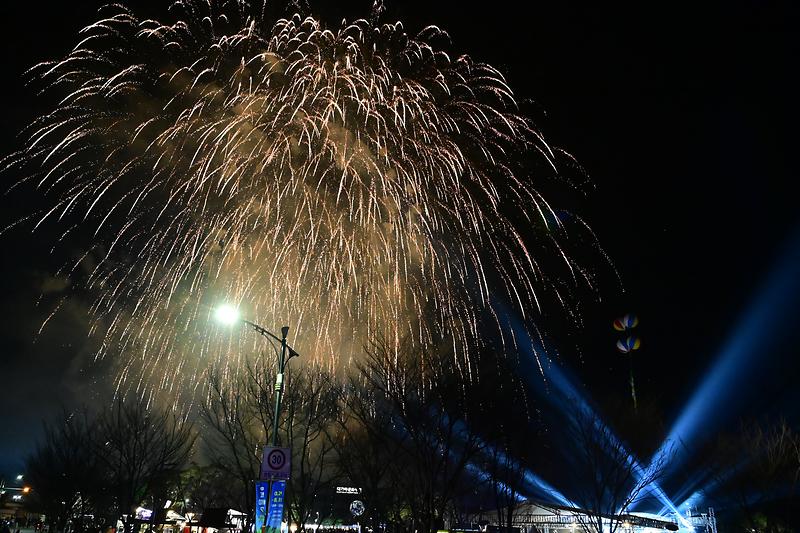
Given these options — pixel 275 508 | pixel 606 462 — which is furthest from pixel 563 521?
pixel 275 508

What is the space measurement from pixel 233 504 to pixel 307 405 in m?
51.6

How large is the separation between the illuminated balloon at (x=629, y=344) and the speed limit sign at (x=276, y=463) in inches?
1613

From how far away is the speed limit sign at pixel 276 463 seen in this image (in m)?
16.4

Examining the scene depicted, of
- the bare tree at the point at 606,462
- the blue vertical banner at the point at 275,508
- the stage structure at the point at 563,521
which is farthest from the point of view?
the stage structure at the point at 563,521

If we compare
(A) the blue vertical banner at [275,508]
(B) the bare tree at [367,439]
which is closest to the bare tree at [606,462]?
(B) the bare tree at [367,439]

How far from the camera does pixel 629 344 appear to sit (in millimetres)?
50469

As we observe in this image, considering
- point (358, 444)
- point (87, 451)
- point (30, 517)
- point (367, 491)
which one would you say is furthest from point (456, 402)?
point (30, 517)

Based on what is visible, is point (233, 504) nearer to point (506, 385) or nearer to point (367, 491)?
point (367, 491)

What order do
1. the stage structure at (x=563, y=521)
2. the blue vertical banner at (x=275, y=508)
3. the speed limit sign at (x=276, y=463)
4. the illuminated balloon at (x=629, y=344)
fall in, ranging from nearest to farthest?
the speed limit sign at (x=276, y=463), the blue vertical banner at (x=275, y=508), the stage structure at (x=563, y=521), the illuminated balloon at (x=629, y=344)

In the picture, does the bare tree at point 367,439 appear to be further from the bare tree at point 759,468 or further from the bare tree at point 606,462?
the bare tree at point 759,468

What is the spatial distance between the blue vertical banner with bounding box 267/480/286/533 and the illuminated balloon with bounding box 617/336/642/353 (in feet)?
133

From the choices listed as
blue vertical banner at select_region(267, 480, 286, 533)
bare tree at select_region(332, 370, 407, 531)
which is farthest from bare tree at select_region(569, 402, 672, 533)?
blue vertical banner at select_region(267, 480, 286, 533)

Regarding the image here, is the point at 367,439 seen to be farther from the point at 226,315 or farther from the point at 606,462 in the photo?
the point at 226,315

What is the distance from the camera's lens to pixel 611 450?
108 feet
